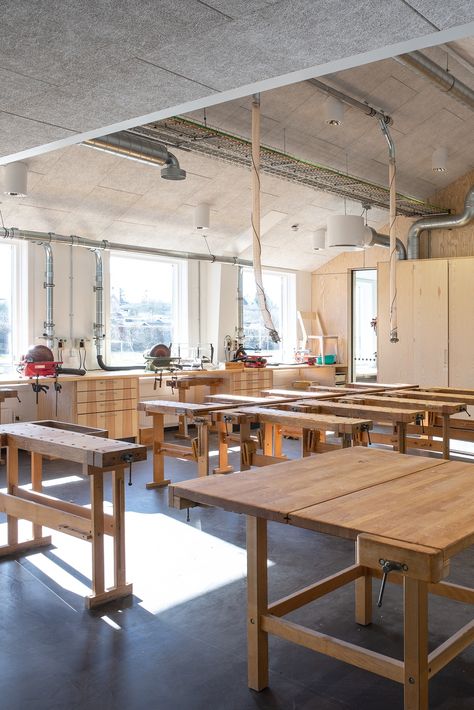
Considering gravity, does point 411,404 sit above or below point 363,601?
above

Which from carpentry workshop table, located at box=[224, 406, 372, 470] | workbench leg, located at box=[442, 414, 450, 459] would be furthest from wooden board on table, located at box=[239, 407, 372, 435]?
workbench leg, located at box=[442, 414, 450, 459]

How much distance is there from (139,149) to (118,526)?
420cm

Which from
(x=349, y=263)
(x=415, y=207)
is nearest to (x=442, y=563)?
(x=415, y=207)

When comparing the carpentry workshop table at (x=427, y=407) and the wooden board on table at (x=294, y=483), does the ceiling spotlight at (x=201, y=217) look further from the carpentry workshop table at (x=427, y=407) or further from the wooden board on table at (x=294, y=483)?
the wooden board on table at (x=294, y=483)

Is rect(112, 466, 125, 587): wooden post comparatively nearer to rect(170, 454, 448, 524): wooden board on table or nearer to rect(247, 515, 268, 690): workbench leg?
rect(170, 454, 448, 524): wooden board on table

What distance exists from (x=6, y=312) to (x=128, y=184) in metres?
2.18

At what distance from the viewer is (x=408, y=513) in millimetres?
2004

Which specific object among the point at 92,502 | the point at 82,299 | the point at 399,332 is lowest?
the point at 92,502

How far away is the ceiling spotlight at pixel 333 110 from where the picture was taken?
6.89m

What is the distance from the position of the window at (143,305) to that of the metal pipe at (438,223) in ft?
12.2

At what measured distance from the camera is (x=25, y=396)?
734 cm

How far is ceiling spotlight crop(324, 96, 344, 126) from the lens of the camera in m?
6.89

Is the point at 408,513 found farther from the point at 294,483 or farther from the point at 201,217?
the point at 201,217

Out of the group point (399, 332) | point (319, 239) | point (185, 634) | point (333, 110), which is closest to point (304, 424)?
point (185, 634)
